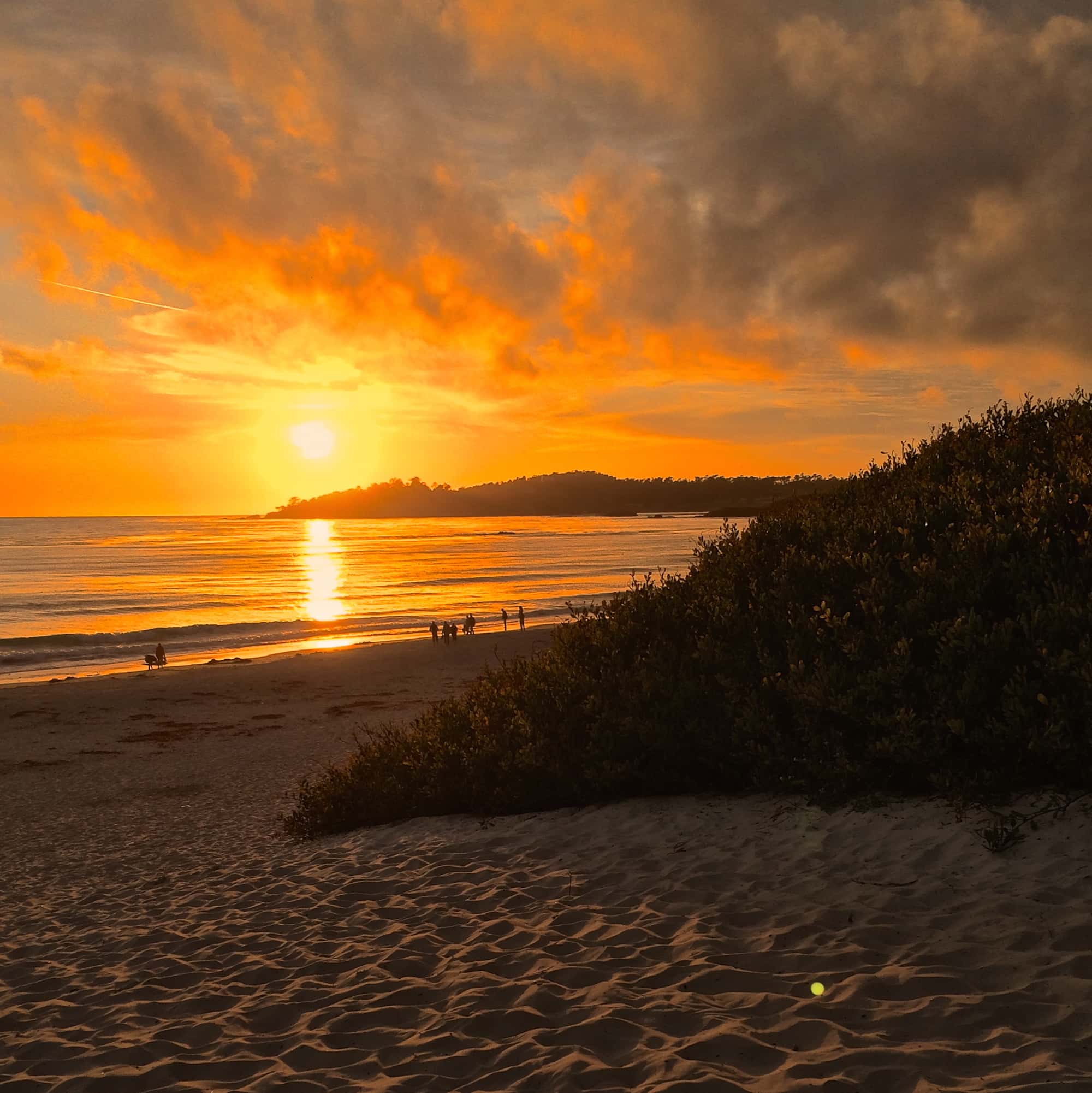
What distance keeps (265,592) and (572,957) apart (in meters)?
59.5

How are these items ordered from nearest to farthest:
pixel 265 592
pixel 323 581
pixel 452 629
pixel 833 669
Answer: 1. pixel 833 669
2. pixel 452 629
3. pixel 265 592
4. pixel 323 581

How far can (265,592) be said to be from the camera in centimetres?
6178

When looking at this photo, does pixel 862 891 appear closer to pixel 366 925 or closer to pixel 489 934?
pixel 489 934

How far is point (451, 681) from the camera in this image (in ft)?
86.1

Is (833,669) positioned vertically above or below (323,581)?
above

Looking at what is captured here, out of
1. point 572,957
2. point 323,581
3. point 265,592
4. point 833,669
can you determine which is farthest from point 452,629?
point 323,581

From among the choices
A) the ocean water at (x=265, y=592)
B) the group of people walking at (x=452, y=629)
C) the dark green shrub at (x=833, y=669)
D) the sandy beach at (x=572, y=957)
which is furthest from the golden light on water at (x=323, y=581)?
the sandy beach at (x=572, y=957)

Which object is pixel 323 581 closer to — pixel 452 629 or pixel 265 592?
pixel 265 592

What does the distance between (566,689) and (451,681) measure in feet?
54.6

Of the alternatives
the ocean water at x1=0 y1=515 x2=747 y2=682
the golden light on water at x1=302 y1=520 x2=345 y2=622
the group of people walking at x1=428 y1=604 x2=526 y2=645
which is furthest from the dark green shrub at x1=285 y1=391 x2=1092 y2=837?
the golden light on water at x1=302 y1=520 x2=345 y2=622

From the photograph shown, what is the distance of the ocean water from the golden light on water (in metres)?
0.26

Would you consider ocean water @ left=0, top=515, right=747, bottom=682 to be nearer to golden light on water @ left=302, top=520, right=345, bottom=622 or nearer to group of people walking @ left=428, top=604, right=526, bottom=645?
golden light on water @ left=302, top=520, right=345, bottom=622

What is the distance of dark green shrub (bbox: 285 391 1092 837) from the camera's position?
7355 mm

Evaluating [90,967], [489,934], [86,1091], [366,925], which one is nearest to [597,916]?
[489,934]
